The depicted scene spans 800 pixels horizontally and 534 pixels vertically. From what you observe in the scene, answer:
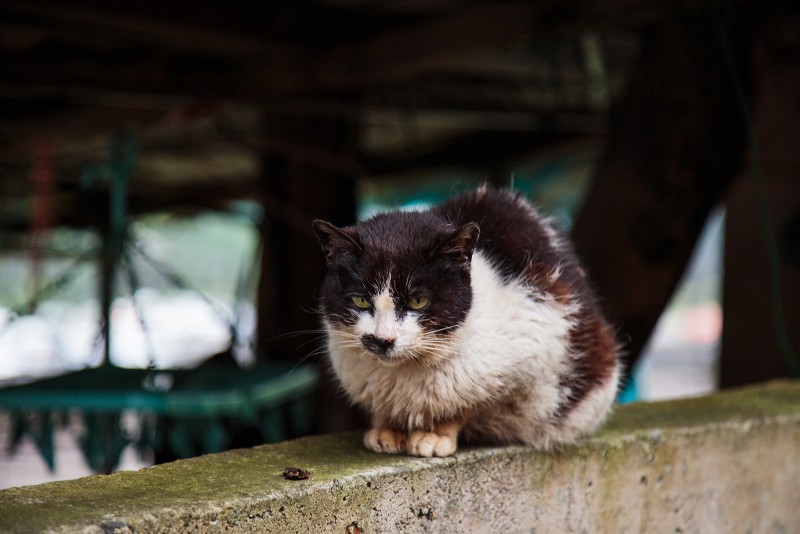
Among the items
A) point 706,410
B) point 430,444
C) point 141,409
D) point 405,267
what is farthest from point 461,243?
point 141,409

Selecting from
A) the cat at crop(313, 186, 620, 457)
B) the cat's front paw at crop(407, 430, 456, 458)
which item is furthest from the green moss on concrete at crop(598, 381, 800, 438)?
the cat's front paw at crop(407, 430, 456, 458)

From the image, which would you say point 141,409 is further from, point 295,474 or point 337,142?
point 337,142

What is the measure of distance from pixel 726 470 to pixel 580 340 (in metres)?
0.61

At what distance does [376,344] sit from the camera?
145 cm

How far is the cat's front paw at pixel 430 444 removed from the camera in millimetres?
1587

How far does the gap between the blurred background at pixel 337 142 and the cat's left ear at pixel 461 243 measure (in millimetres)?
416

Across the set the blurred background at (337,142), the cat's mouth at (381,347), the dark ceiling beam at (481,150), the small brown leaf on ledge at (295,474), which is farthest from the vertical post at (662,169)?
the dark ceiling beam at (481,150)

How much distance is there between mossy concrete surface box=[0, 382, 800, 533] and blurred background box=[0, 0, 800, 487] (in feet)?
1.54

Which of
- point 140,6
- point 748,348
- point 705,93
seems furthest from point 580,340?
point 140,6

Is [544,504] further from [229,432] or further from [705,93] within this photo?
[705,93]

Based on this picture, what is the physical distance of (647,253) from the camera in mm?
2791

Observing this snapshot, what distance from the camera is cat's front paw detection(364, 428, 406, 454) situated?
65.0 inches

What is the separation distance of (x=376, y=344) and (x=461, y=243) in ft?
0.79

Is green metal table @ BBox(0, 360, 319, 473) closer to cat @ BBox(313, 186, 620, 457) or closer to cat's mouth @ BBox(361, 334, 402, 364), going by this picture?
cat @ BBox(313, 186, 620, 457)
